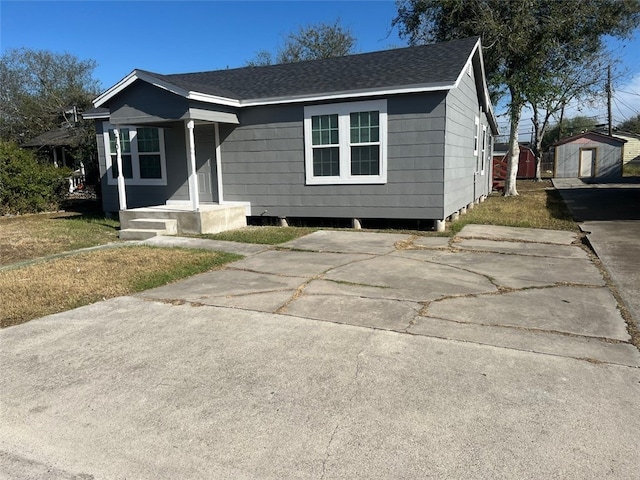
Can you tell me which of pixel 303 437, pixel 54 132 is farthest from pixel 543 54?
pixel 54 132

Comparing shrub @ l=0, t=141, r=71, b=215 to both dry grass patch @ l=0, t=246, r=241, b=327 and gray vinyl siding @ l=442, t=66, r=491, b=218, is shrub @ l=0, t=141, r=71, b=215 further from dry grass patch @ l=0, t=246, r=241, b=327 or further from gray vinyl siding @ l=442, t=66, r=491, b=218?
gray vinyl siding @ l=442, t=66, r=491, b=218

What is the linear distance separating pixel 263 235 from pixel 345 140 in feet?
8.85

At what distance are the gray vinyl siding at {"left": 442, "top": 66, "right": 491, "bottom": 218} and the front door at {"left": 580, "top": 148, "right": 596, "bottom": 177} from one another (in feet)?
77.6

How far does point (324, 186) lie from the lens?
10570 mm

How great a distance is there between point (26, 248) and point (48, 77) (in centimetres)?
2977

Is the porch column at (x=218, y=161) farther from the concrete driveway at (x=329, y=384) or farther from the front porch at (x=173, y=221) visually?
the concrete driveway at (x=329, y=384)

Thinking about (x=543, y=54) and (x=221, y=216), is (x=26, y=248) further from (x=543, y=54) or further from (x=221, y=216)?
(x=543, y=54)

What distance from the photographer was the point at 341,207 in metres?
10.5

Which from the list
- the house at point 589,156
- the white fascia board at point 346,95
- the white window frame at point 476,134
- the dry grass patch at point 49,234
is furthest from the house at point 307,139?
A: the house at point 589,156

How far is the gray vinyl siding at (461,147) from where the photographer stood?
32.8 feet

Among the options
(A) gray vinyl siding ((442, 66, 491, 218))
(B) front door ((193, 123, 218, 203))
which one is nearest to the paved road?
(A) gray vinyl siding ((442, 66, 491, 218))

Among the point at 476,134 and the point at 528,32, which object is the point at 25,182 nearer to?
the point at 476,134

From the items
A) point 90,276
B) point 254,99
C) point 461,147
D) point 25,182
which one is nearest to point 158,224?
point 254,99

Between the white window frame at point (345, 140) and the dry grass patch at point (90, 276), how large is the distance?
360 centimetres
